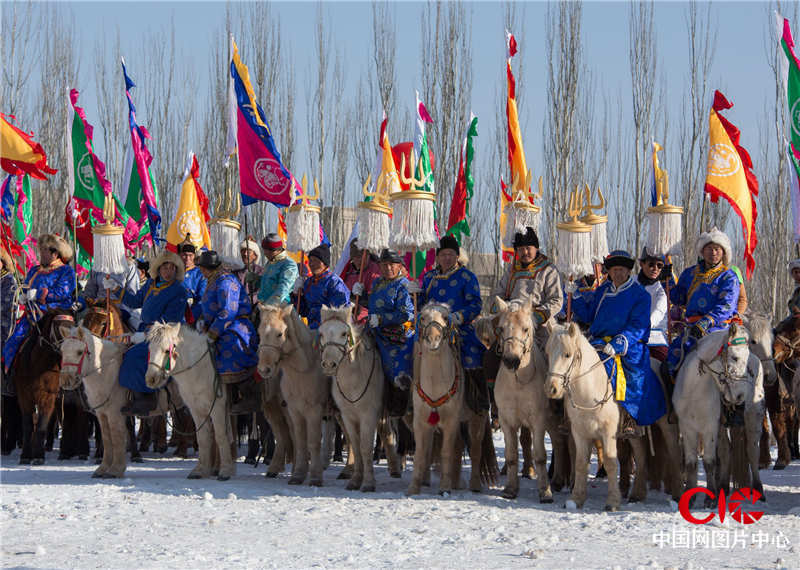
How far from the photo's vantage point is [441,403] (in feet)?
26.1

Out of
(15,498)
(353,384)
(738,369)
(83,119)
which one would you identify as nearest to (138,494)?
(15,498)

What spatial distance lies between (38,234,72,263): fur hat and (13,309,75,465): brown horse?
0.72 m

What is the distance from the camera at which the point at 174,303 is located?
920cm

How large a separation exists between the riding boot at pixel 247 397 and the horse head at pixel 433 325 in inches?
82.7

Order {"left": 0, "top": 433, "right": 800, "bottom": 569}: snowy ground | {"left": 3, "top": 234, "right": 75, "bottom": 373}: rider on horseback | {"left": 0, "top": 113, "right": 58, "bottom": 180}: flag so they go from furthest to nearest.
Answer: {"left": 3, "top": 234, "right": 75, "bottom": 373}: rider on horseback → {"left": 0, "top": 113, "right": 58, "bottom": 180}: flag → {"left": 0, "top": 433, "right": 800, "bottom": 569}: snowy ground

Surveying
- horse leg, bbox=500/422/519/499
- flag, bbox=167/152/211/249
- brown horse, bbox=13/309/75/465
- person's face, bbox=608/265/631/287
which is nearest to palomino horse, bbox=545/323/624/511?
horse leg, bbox=500/422/519/499

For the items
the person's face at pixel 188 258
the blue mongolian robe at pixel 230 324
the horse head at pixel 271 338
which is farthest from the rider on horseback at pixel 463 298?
the person's face at pixel 188 258

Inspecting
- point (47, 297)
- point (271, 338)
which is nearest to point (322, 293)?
point (271, 338)

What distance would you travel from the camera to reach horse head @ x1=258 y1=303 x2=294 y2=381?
8.14m

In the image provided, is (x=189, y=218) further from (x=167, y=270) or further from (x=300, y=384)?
(x=300, y=384)

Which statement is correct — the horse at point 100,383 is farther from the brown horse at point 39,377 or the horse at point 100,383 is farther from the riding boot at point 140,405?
the brown horse at point 39,377

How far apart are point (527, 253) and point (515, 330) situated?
132 centimetres

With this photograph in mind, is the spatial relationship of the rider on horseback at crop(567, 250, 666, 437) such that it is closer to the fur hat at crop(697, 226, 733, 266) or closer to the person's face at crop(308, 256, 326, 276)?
the fur hat at crop(697, 226, 733, 266)

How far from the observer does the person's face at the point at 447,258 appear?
855 centimetres
